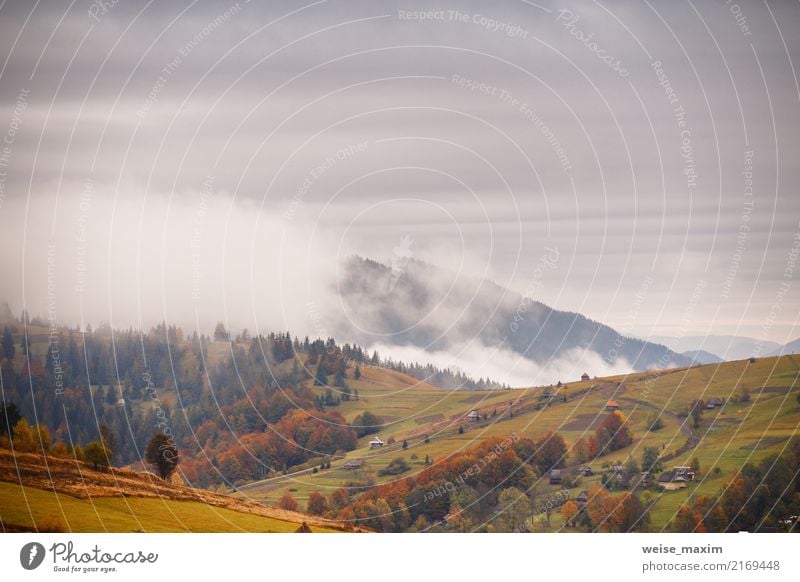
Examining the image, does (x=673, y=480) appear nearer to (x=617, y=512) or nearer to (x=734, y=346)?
(x=617, y=512)

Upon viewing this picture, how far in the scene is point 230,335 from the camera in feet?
586

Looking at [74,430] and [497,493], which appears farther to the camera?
[74,430]

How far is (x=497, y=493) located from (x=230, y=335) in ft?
273

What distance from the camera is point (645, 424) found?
119125 mm

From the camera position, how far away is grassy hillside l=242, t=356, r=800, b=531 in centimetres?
10606

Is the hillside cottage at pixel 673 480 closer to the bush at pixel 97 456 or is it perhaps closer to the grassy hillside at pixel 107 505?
the grassy hillside at pixel 107 505

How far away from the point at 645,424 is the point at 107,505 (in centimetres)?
6779

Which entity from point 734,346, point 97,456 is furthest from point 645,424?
point 97,456

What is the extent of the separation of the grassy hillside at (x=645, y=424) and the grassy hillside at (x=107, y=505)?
1331 inches

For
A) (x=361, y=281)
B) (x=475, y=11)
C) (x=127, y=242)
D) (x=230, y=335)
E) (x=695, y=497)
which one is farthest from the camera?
(x=361, y=281)

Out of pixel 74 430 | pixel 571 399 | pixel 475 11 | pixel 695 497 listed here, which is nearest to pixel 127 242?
pixel 74 430

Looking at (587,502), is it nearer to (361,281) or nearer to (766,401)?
(766,401)

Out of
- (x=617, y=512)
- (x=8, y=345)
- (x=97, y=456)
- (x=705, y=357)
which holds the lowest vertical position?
(x=617, y=512)

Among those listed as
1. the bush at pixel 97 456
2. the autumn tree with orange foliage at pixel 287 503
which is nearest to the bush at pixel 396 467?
the autumn tree with orange foliage at pixel 287 503
